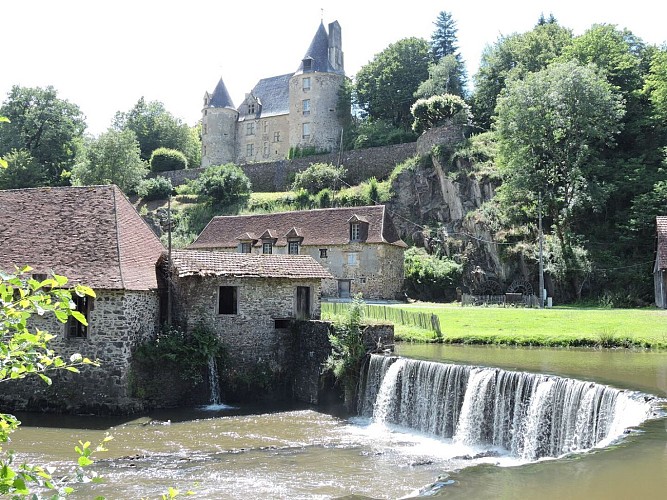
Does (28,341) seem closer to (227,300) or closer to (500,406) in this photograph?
(500,406)

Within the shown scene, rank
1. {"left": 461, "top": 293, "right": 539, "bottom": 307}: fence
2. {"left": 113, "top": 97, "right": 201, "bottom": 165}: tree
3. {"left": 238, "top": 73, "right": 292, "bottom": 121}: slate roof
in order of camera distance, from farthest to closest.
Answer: {"left": 113, "top": 97, "right": 201, "bottom": 165}: tree → {"left": 238, "top": 73, "right": 292, "bottom": 121}: slate roof → {"left": 461, "top": 293, "right": 539, "bottom": 307}: fence

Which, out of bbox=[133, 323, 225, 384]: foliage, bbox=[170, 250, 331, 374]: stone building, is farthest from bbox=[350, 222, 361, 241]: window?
bbox=[133, 323, 225, 384]: foliage

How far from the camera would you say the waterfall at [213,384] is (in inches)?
814

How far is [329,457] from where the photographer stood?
1472 centimetres

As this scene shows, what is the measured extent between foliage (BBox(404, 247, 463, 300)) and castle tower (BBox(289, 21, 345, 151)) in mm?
27176

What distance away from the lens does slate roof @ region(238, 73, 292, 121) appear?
247 ft

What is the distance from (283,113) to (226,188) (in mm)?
15359

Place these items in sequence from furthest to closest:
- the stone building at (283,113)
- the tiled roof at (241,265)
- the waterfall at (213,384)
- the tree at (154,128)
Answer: the tree at (154,128), the stone building at (283,113), the tiled roof at (241,265), the waterfall at (213,384)

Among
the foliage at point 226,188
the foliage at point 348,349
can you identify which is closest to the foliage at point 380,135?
the foliage at point 226,188

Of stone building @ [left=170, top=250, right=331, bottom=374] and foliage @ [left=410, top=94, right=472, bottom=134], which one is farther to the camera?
foliage @ [left=410, top=94, right=472, bottom=134]

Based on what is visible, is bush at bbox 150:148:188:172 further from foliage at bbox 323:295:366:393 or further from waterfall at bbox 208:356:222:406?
foliage at bbox 323:295:366:393

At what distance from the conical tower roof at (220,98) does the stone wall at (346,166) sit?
9715 millimetres

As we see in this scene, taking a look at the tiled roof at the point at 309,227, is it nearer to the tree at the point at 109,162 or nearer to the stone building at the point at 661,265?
the tree at the point at 109,162

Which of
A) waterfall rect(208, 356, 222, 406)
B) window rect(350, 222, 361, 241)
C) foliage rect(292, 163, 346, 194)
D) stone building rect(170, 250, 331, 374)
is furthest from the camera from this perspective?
foliage rect(292, 163, 346, 194)
